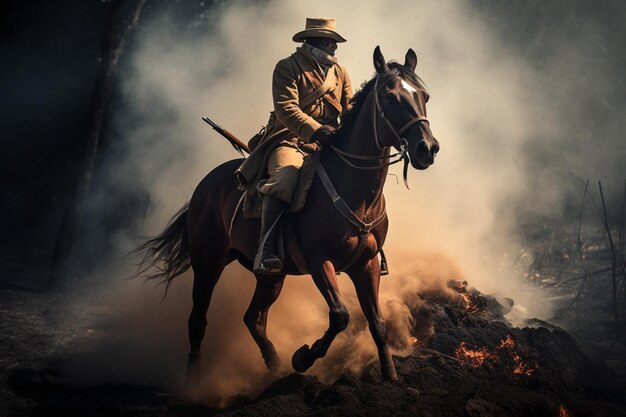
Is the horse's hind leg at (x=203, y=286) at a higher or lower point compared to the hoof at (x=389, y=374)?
higher

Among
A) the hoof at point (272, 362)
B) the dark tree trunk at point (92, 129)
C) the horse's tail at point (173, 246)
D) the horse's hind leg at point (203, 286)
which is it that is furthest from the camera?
the dark tree trunk at point (92, 129)

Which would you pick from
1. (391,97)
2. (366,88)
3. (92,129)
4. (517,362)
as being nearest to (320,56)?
(366,88)

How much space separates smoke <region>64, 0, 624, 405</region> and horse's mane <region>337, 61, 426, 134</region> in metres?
4.65

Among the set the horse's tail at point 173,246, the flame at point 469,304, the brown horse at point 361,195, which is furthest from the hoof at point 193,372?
the flame at point 469,304

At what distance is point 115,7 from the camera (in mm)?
14117

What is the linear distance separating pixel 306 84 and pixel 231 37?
10.2 meters

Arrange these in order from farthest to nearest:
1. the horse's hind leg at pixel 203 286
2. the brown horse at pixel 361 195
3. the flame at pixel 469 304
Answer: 1. the flame at pixel 469 304
2. the horse's hind leg at pixel 203 286
3. the brown horse at pixel 361 195

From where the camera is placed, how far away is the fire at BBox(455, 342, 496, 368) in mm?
7938

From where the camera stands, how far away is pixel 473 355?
8102 millimetres

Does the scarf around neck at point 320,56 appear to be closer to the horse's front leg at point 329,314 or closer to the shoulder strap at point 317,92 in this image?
the shoulder strap at point 317,92

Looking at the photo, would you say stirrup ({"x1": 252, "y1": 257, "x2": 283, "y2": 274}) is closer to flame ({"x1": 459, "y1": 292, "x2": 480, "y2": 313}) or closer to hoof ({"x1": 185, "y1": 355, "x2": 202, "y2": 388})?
hoof ({"x1": 185, "y1": 355, "x2": 202, "y2": 388})

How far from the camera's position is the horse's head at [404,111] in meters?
5.78

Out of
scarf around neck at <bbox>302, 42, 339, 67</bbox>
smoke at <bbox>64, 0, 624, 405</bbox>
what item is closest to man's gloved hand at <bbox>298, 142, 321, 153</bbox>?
scarf around neck at <bbox>302, 42, 339, 67</bbox>

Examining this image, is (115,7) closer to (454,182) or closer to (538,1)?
(454,182)
